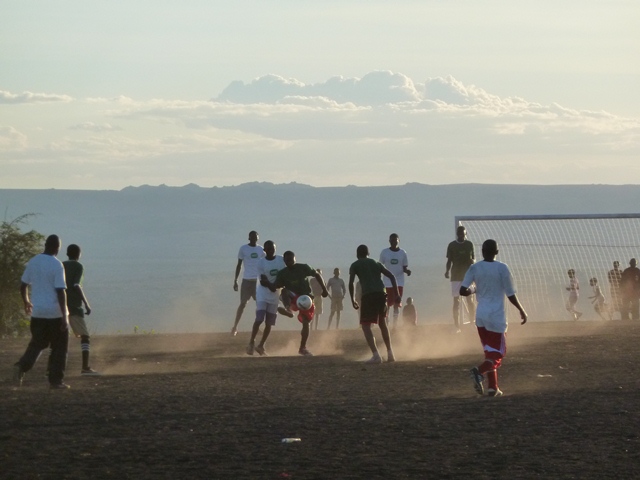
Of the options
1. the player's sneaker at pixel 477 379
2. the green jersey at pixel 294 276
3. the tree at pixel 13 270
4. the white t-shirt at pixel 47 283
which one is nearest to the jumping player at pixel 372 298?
the green jersey at pixel 294 276

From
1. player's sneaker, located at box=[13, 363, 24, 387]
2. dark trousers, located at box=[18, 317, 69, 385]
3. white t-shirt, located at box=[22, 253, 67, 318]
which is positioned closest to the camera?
white t-shirt, located at box=[22, 253, 67, 318]

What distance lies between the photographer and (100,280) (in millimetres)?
170125

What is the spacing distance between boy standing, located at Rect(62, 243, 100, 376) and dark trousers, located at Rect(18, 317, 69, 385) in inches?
45.4

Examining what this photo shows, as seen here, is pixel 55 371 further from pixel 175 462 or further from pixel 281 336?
pixel 281 336

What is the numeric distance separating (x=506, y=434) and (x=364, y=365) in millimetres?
6897

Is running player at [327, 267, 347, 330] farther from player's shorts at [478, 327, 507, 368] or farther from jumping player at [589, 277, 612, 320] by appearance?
player's shorts at [478, 327, 507, 368]

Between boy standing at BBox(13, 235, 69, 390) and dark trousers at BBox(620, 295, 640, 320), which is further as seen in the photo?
dark trousers at BBox(620, 295, 640, 320)

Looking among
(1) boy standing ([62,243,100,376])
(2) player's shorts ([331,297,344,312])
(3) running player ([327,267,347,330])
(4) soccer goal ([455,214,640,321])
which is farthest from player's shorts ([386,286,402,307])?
(2) player's shorts ([331,297,344,312])

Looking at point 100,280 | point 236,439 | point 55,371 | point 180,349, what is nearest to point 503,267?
point 236,439

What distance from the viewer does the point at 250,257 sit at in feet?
75.4

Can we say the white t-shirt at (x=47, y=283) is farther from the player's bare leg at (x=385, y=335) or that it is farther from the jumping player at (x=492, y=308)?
the player's bare leg at (x=385, y=335)

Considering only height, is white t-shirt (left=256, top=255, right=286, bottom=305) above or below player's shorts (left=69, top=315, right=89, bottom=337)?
above

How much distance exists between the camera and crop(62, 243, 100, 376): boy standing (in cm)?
1620

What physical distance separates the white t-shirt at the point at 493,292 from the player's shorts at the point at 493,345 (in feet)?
0.21
